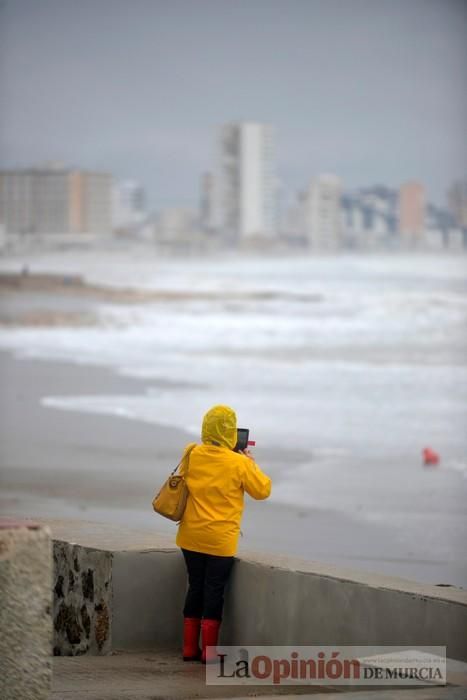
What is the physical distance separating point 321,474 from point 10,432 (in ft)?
Answer: 13.3

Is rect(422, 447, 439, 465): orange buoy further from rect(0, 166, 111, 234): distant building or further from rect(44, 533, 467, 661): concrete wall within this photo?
rect(0, 166, 111, 234): distant building

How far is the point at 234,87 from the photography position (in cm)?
2381

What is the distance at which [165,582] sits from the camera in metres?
5.42

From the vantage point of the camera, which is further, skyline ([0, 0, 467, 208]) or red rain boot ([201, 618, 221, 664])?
skyline ([0, 0, 467, 208])

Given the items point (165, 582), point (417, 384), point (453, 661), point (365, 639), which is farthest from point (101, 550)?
point (417, 384)

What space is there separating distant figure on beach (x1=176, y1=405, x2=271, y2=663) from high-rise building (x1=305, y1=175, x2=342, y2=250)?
61.9ft

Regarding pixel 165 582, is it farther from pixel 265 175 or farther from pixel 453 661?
pixel 265 175

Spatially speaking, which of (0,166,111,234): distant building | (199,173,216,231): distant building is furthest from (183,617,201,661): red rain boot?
(199,173,216,231): distant building

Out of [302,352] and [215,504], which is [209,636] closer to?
[215,504]

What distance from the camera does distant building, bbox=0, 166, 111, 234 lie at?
22.7 meters

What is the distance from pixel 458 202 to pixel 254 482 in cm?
1860

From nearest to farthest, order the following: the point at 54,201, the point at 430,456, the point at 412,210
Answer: the point at 430,456
the point at 54,201
the point at 412,210

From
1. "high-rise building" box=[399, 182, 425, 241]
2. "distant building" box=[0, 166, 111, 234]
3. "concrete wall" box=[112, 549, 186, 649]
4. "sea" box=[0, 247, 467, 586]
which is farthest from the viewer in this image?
"high-rise building" box=[399, 182, 425, 241]

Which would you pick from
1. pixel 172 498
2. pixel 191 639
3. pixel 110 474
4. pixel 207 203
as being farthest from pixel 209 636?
pixel 207 203
